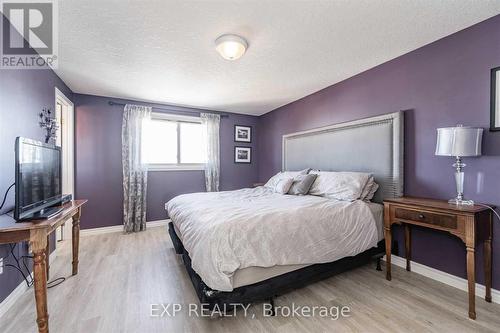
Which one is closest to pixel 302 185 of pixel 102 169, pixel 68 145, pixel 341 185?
pixel 341 185

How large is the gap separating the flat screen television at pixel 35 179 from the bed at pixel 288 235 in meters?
1.11

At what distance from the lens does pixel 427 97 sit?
2.30m

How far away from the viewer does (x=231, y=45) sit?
6.76ft

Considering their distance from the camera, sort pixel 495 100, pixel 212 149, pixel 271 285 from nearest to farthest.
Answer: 1. pixel 271 285
2. pixel 495 100
3. pixel 212 149

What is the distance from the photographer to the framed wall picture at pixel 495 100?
6.00 feet

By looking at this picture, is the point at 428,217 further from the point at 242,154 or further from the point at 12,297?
the point at 242,154

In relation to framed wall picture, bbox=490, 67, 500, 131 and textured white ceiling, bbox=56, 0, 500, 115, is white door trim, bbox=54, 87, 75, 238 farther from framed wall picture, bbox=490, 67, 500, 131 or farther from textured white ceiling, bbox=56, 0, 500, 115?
framed wall picture, bbox=490, 67, 500, 131

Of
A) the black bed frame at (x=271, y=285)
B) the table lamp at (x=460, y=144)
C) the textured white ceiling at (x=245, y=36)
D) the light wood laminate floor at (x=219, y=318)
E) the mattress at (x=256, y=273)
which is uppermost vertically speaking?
the textured white ceiling at (x=245, y=36)

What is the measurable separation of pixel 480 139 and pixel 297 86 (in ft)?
7.41

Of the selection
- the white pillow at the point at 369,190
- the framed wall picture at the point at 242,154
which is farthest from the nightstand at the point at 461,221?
the framed wall picture at the point at 242,154

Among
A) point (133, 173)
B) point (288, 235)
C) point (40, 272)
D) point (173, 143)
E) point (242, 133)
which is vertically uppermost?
point (242, 133)

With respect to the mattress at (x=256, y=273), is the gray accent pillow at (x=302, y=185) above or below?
above

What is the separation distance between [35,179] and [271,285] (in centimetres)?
204

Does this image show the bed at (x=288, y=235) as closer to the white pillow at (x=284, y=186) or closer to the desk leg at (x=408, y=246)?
the desk leg at (x=408, y=246)
